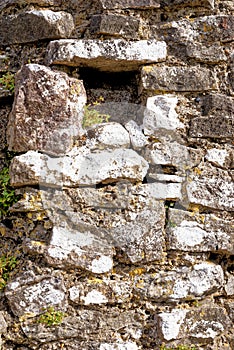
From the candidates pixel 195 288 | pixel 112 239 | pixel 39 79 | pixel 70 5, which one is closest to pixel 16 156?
pixel 39 79

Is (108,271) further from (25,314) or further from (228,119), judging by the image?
(228,119)

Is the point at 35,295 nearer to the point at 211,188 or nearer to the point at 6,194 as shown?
the point at 6,194

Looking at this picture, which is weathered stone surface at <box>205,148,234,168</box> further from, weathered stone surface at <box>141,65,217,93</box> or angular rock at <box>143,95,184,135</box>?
weathered stone surface at <box>141,65,217,93</box>

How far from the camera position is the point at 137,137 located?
2598mm

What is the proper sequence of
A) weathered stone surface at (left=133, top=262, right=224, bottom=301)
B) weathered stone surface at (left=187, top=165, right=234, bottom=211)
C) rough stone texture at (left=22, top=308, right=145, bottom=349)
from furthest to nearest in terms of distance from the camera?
weathered stone surface at (left=187, top=165, right=234, bottom=211)
weathered stone surface at (left=133, top=262, right=224, bottom=301)
rough stone texture at (left=22, top=308, right=145, bottom=349)

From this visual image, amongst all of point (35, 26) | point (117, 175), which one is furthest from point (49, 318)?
point (35, 26)

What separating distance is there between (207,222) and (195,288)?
0.30m

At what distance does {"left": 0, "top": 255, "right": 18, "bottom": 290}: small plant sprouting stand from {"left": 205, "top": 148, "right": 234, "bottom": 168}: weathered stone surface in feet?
3.25

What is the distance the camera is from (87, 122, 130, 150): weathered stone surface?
2.53m

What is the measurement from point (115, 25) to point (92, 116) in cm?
43

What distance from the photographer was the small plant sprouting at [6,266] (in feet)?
8.00

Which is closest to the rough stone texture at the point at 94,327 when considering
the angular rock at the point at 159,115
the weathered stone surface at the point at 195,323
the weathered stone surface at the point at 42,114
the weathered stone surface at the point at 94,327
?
the weathered stone surface at the point at 94,327

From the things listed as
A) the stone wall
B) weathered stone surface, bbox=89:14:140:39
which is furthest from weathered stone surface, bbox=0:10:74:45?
weathered stone surface, bbox=89:14:140:39

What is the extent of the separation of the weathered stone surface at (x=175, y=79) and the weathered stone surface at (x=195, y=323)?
3.29ft
